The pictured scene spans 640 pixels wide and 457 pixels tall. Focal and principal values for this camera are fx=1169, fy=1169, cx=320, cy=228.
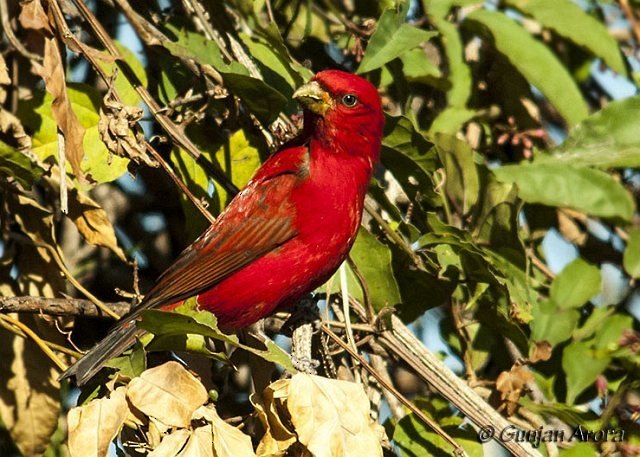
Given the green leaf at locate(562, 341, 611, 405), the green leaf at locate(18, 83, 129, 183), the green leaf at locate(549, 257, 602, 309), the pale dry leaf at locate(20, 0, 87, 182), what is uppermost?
the pale dry leaf at locate(20, 0, 87, 182)

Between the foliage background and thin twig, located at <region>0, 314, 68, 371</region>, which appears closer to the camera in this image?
thin twig, located at <region>0, 314, 68, 371</region>

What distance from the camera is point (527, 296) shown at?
440 centimetres

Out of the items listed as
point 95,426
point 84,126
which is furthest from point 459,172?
point 95,426

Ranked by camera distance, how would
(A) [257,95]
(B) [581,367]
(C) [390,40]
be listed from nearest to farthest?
(A) [257,95] → (C) [390,40] → (B) [581,367]

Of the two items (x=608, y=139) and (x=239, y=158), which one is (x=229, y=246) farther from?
(x=608, y=139)

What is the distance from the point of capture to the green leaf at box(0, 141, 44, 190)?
383 cm

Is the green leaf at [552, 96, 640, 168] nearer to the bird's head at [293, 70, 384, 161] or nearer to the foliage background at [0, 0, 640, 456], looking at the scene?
the foliage background at [0, 0, 640, 456]

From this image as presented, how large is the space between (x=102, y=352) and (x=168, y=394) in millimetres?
628

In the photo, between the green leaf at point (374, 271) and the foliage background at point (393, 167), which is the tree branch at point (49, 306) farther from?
the green leaf at point (374, 271)

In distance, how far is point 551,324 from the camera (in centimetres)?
442

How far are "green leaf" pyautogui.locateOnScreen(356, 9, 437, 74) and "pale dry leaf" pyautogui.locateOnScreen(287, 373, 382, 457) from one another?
1328 millimetres

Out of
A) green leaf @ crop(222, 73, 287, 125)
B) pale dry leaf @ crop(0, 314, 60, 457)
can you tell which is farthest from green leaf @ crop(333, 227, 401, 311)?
pale dry leaf @ crop(0, 314, 60, 457)

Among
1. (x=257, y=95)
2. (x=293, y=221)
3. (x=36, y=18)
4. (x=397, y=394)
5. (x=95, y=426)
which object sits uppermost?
(x=36, y=18)

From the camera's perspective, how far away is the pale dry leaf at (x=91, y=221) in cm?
411
